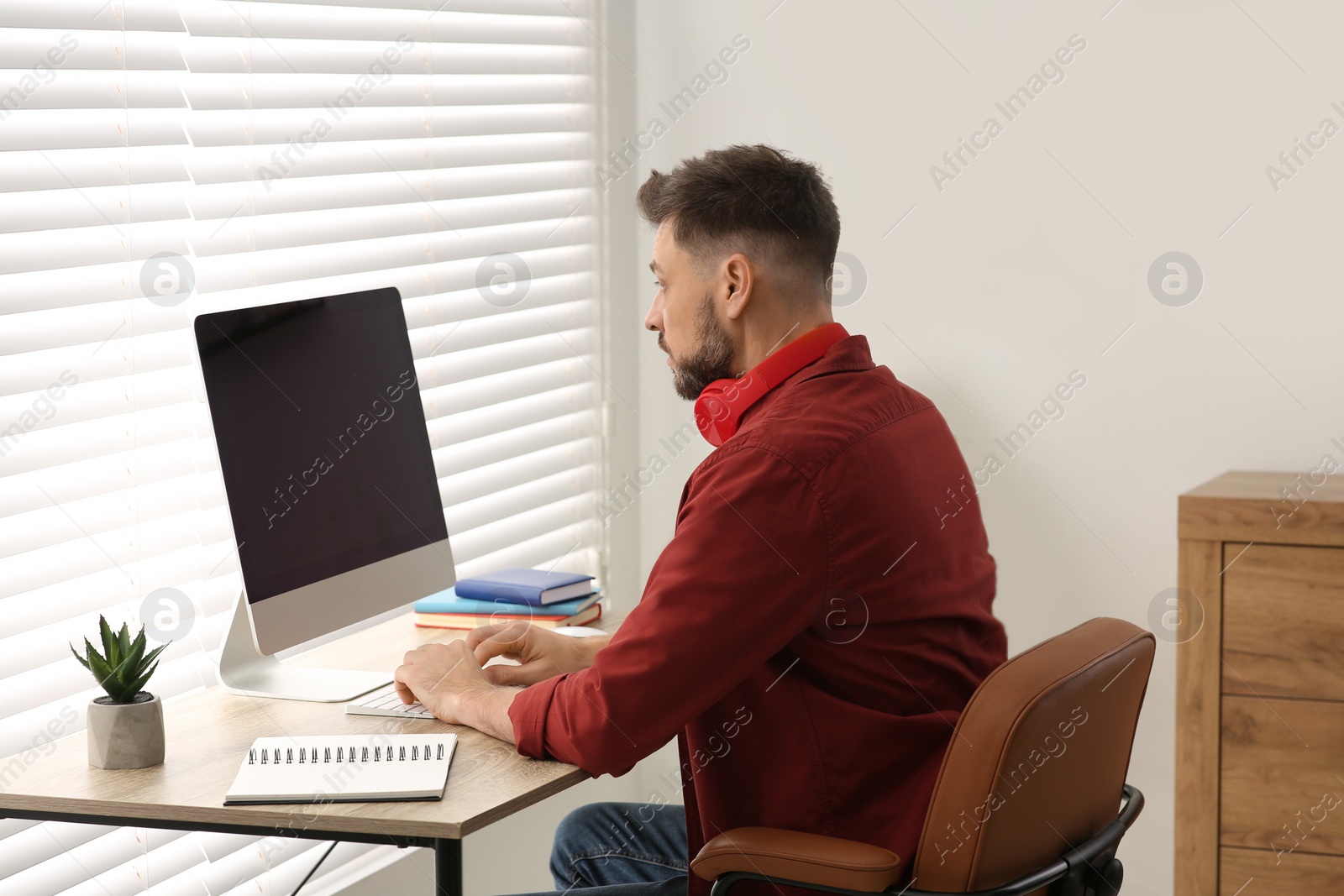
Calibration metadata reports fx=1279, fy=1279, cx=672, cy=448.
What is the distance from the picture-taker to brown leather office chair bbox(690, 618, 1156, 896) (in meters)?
1.57

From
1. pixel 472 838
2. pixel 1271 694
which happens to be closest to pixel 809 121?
pixel 1271 694

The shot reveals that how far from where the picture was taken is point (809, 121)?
3.45m

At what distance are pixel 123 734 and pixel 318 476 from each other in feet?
1.74

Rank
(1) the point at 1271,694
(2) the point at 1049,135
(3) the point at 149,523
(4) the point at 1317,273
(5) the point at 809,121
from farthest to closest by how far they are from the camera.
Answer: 1. (5) the point at 809,121
2. (2) the point at 1049,135
3. (4) the point at 1317,273
4. (1) the point at 1271,694
5. (3) the point at 149,523

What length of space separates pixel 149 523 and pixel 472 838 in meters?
1.25

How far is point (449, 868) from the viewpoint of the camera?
1.82m

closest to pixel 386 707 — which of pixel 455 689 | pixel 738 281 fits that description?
pixel 455 689

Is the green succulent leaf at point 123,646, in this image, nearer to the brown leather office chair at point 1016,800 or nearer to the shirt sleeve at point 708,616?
the shirt sleeve at point 708,616

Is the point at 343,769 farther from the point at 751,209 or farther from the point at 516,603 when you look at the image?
the point at 751,209

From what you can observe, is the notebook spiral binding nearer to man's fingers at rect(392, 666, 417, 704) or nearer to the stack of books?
man's fingers at rect(392, 666, 417, 704)

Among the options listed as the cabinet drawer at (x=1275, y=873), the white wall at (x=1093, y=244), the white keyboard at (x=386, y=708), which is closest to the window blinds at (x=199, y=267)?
the white keyboard at (x=386, y=708)

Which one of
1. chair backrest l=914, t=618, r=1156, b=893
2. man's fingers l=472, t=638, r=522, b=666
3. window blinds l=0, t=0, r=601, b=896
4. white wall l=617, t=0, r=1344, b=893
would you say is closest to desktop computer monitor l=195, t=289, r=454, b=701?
man's fingers l=472, t=638, r=522, b=666

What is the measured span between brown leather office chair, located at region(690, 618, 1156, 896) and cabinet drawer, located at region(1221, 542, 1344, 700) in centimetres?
93

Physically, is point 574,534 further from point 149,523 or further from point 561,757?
point 561,757
